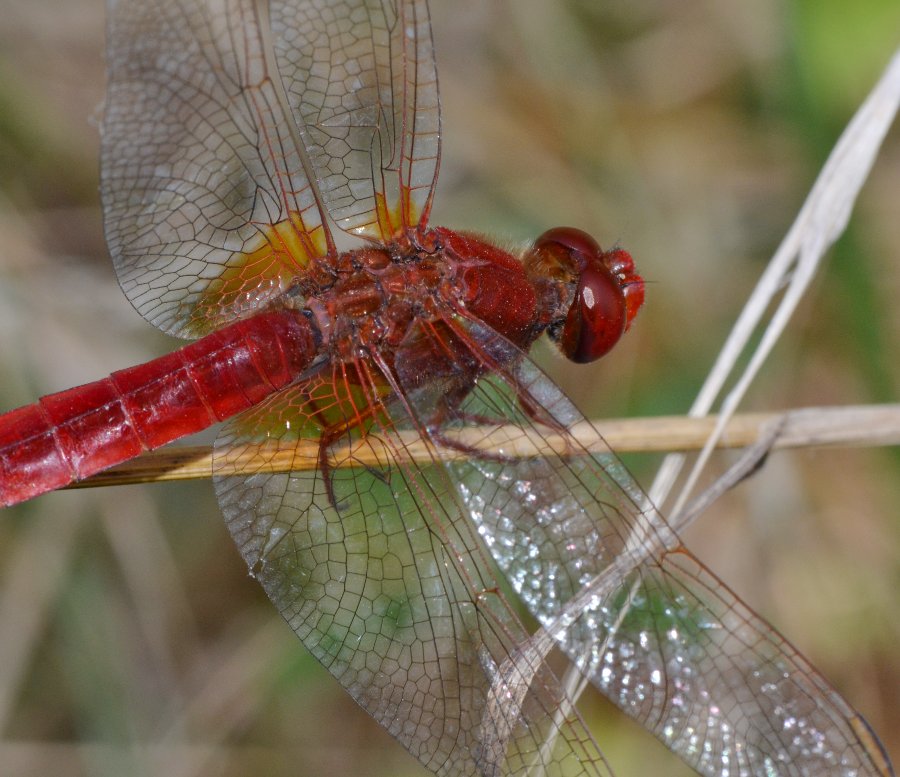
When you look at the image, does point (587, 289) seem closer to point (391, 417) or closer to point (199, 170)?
point (391, 417)

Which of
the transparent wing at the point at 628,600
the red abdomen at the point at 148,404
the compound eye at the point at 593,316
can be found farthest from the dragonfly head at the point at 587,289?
the red abdomen at the point at 148,404

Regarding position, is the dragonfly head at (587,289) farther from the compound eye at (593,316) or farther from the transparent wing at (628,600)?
the transparent wing at (628,600)

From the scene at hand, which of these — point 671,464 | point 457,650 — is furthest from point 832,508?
point 457,650

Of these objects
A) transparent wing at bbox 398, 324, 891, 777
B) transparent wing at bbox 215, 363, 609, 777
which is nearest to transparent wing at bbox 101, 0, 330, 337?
transparent wing at bbox 215, 363, 609, 777

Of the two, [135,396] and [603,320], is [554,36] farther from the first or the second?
[135,396]

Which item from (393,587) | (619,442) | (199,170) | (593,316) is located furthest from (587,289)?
(199,170)

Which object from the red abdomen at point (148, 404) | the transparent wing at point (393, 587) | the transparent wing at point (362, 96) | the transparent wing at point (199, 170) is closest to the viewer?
the transparent wing at point (393, 587)

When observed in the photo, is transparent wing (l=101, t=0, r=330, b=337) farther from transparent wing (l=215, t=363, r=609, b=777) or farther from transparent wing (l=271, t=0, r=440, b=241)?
transparent wing (l=215, t=363, r=609, b=777)

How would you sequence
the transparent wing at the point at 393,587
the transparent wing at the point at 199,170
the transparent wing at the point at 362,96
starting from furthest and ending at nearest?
the transparent wing at the point at 362,96 → the transparent wing at the point at 199,170 → the transparent wing at the point at 393,587
